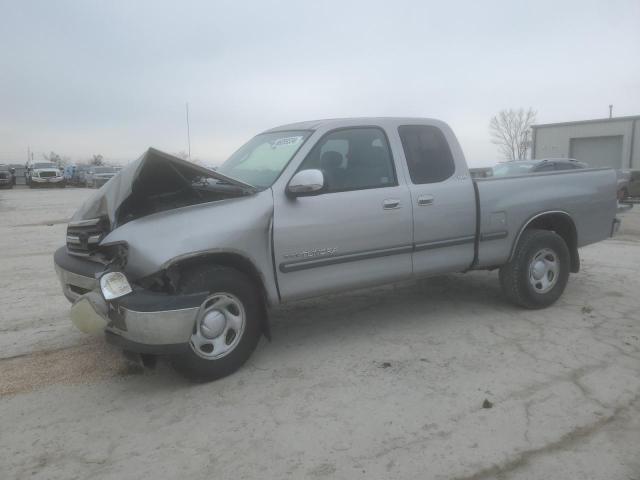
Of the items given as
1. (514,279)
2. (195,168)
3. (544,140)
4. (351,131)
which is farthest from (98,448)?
(544,140)

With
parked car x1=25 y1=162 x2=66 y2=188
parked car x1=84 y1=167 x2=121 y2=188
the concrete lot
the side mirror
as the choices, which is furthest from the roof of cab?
parked car x1=25 y1=162 x2=66 y2=188

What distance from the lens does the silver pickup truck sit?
3562 millimetres

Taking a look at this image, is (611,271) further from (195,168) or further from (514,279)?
(195,168)

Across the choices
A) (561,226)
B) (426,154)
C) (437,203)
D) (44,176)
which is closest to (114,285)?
(437,203)

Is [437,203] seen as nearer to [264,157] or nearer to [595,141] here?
[264,157]

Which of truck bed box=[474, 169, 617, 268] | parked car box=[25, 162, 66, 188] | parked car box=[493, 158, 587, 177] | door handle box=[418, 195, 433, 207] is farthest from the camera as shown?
parked car box=[25, 162, 66, 188]

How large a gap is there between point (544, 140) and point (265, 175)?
4097 cm

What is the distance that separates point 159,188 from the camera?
3887 mm

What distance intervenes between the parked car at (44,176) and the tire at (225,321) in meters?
39.2

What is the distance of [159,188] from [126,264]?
0.63 meters

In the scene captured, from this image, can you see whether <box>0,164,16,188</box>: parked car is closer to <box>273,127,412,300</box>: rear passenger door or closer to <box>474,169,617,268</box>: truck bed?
<box>273,127,412,300</box>: rear passenger door

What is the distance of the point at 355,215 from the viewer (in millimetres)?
4305

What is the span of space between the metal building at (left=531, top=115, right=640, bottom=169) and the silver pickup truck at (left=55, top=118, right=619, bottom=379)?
115 ft

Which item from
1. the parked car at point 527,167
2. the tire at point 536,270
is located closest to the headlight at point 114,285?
the tire at point 536,270
